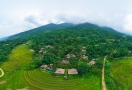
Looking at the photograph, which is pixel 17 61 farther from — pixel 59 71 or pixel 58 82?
pixel 58 82

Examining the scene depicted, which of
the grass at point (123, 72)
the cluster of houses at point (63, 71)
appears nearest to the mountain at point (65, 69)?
the grass at point (123, 72)

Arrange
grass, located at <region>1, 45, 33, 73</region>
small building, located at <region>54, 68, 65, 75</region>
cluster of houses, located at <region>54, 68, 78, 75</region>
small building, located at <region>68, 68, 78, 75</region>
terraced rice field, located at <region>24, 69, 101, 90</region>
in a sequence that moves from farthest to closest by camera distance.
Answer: grass, located at <region>1, 45, 33, 73</region> → small building, located at <region>54, 68, 65, 75</region> → cluster of houses, located at <region>54, 68, 78, 75</region> → small building, located at <region>68, 68, 78, 75</region> → terraced rice field, located at <region>24, 69, 101, 90</region>

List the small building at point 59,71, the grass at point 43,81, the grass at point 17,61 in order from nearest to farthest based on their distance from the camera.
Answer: the grass at point 43,81 → the small building at point 59,71 → the grass at point 17,61

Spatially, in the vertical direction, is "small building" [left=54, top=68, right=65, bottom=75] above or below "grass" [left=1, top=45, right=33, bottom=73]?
below

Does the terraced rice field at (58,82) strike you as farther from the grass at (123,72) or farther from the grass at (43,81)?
the grass at (123,72)

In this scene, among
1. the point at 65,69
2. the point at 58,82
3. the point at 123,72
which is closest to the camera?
the point at 58,82

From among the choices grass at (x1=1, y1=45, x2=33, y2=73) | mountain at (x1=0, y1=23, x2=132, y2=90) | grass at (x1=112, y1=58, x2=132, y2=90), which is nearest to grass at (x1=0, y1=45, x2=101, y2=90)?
mountain at (x1=0, y1=23, x2=132, y2=90)

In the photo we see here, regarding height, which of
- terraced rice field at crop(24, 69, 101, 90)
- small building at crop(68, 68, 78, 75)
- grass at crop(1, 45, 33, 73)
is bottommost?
terraced rice field at crop(24, 69, 101, 90)

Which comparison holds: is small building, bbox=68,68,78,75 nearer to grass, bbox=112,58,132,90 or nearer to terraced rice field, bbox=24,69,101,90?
terraced rice field, bbox=24,69,101,90

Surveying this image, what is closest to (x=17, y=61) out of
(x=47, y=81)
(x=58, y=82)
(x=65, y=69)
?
(x=65, y=69)
